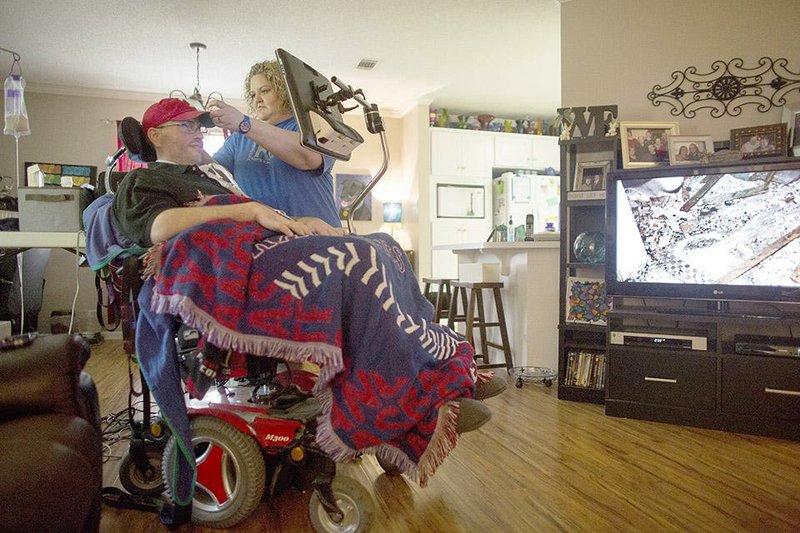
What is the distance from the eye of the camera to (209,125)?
4.49 ft

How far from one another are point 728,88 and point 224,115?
112 inches

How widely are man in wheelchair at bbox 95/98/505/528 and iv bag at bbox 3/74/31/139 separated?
2999 millimetres

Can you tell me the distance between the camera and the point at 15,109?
3.44 meters

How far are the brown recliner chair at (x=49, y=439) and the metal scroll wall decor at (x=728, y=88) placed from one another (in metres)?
3.19

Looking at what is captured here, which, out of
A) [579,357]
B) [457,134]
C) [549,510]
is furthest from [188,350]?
[457,134]

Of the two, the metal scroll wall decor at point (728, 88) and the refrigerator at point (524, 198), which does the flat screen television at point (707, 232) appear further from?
the refrigerator at point (524, 198)

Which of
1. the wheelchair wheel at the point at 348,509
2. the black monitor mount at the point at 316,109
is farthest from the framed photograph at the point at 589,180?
the wheelchair wheel at the point at 348,509

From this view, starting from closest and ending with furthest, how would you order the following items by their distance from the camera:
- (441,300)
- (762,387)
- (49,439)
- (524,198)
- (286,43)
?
(49,439), (762,387), (441,300), (286,43), (524,198)

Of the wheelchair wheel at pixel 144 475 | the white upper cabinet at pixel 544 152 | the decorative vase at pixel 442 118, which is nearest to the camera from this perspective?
the wheelchair wheel at pixel 144 475

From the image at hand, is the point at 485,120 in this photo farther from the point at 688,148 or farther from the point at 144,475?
the point at 144,475

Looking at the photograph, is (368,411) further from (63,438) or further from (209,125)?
(209,125)

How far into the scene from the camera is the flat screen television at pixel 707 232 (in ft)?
7.11

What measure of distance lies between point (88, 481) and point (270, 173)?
1081 mm

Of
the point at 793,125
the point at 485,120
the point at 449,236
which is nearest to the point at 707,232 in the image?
the point at 793,125
